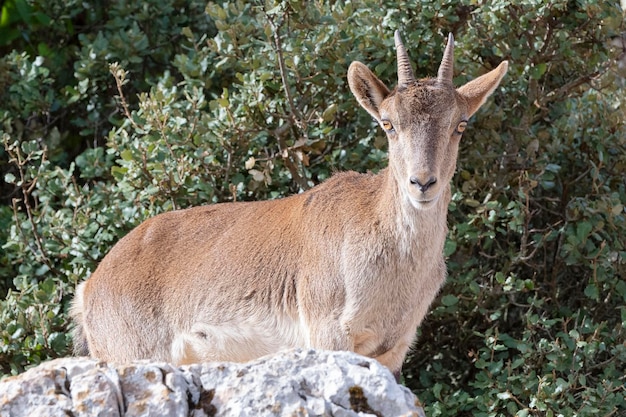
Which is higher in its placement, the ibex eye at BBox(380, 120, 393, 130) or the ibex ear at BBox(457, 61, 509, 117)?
the ibex ear at BBox(457, 61, 509, 117)

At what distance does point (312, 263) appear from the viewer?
703cm

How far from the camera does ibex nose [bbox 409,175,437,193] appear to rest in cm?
636

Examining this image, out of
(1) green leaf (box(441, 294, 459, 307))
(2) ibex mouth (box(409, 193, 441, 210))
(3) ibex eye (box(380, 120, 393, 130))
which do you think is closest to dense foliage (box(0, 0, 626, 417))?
(1) green leaf (box(441, 294, 459, 307))

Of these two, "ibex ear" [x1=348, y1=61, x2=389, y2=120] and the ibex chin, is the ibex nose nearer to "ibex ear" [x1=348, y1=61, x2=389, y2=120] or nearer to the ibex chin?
the ibex chin

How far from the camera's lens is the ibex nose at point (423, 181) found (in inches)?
250

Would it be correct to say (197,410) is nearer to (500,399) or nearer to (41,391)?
(41,391)

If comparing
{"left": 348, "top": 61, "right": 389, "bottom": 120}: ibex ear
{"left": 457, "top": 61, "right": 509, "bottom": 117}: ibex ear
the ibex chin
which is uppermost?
{"left": 348, "top": 61, "right": 389, "bottom": 120}: ibex ear

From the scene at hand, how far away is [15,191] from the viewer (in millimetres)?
10820

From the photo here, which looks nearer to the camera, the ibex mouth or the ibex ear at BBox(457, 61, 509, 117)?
the ibex mouth

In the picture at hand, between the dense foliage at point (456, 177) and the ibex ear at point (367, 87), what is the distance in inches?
59.7

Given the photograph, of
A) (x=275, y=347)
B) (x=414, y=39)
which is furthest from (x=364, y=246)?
(x=414, y=39)

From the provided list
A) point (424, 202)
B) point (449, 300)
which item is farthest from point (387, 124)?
point (449, 300)

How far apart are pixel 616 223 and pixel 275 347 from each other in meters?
3.41

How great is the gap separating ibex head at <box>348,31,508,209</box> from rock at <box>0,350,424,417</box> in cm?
239
